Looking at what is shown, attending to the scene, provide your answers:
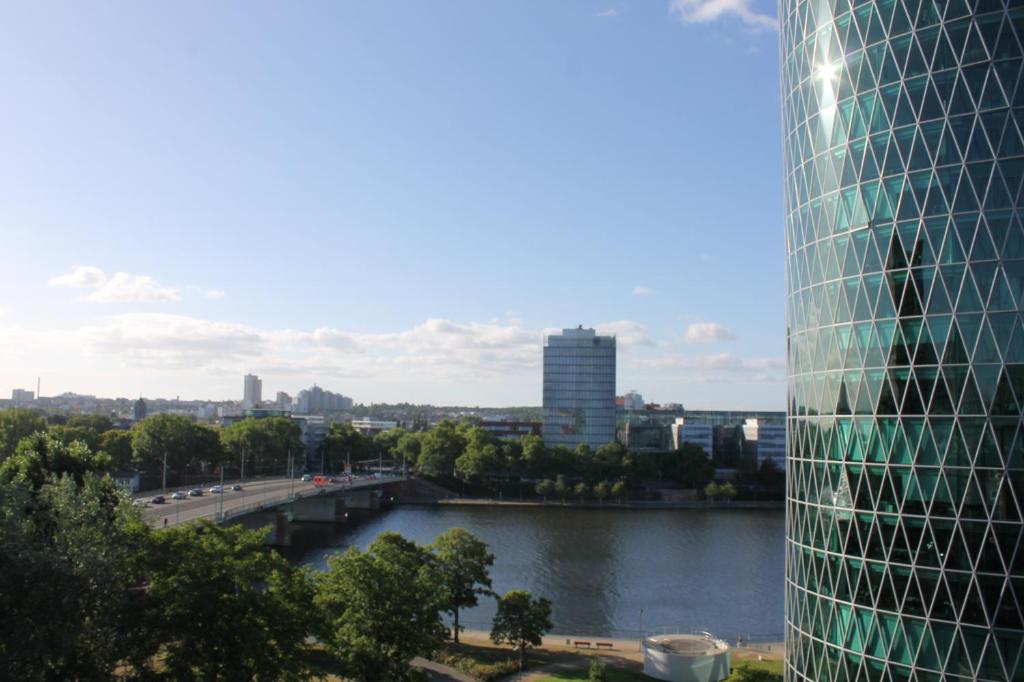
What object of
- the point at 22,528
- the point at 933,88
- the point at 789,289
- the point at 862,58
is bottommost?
the point at 22,528

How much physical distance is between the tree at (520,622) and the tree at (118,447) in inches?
4744

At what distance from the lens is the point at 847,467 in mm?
37531

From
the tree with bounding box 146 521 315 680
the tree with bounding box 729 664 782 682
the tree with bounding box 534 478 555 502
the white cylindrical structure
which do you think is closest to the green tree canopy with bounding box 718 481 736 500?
the tree with bounding box 534 478 555 502

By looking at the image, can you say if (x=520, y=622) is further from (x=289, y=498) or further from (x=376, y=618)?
(x=289, y=498)

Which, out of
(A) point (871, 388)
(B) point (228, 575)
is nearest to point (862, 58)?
(A) point (871, 388)

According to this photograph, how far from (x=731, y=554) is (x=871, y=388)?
66.3 metres

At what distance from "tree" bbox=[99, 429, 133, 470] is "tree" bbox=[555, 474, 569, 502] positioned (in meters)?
81.5

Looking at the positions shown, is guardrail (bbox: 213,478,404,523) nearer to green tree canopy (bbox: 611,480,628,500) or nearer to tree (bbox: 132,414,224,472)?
tree (bbox: 132,414,224,472)

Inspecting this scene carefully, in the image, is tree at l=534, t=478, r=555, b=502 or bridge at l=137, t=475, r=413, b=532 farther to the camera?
tree at l=534, t=478, r=555, b=502

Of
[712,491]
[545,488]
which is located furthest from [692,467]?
[545,488]

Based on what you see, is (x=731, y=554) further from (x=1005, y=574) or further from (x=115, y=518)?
(x=115, y=518)

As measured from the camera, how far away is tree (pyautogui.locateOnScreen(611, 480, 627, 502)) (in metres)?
150

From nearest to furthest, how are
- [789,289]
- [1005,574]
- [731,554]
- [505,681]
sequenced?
[1005,574] < [789,289] < [505,681] < [731,554]

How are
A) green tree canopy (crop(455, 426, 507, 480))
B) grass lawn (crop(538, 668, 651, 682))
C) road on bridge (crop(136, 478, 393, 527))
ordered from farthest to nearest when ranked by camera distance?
green tree canopy (crop(455, 426, 507, 480)) → road on bridge (crop(136, 478, 393, 527)) → grass lawn (crop(538, 668, 651, 682))
